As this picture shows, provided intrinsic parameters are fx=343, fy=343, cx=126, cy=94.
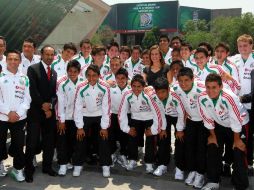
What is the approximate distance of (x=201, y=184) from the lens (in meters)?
4.62

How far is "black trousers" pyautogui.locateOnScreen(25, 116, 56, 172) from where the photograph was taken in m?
4.92

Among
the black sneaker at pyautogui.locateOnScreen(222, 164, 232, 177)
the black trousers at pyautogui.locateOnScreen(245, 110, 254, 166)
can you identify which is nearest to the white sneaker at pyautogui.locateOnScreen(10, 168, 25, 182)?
the black sneaker at pyautogui.locateOnScreen(222, 164, 232, 177)

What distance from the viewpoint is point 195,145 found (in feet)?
15.9

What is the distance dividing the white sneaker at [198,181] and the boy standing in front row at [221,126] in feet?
0.42

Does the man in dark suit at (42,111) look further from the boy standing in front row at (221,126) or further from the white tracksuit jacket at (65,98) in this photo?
the boy standing in front row at (221,126)

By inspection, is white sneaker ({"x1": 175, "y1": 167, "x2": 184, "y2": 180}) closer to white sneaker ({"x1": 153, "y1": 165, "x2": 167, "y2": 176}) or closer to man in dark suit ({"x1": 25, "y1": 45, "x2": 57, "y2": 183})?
white sneaker ({"x1": 153, "y1": 165, "x2": 167, "y2": 176})

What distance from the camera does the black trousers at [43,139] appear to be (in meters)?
4.92

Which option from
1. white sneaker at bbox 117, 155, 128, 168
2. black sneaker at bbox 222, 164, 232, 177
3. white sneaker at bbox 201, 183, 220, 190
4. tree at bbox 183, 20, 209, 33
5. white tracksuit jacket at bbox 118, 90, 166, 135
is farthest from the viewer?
tree at bbox 183, 20, 209, 33

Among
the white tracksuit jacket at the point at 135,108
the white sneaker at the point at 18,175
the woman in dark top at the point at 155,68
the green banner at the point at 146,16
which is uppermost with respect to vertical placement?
the green banner at the point at 146,16

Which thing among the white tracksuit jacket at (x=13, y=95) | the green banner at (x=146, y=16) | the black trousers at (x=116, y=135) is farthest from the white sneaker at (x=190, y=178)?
the green banner at (x=146, y=16)

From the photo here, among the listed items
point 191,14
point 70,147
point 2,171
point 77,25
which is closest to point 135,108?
point 70,147

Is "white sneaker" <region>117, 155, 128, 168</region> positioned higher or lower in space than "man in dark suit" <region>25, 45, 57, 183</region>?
lower

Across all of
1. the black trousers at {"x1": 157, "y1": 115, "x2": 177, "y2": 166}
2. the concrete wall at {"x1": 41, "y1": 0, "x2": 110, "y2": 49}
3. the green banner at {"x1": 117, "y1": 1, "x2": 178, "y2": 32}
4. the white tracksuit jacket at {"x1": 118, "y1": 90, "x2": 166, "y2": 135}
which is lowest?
the black trousers at {"x1": 157, "y1": 115, "x2": 177, "y2": 166}

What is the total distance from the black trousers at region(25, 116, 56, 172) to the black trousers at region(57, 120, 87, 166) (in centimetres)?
13
